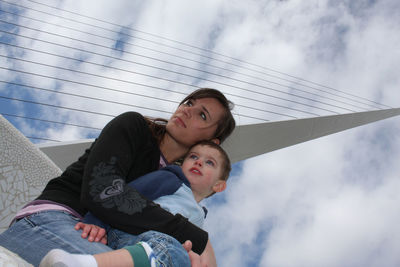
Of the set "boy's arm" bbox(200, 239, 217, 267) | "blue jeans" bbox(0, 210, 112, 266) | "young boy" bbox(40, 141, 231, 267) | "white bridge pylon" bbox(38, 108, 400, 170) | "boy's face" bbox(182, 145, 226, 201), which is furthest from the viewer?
"white bridge pylon" bbox(38, 108, 400, 170)

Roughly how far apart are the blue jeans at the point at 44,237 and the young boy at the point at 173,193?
4 cm

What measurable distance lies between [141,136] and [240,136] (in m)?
1.83

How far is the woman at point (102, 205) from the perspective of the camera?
0.66m

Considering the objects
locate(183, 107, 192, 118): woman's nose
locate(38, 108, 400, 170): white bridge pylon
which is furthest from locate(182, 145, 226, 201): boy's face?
locate(38, 108, 400, 170): white bridge pylon

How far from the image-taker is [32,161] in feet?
3.81

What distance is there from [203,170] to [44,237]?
1.79 ft

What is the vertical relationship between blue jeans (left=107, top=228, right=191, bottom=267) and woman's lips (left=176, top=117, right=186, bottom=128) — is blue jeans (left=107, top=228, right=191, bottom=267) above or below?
below

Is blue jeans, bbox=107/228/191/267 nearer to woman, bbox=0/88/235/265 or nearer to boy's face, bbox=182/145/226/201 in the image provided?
woman, bbox=0/88/235/265

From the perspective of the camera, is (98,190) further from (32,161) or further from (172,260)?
(32,161)

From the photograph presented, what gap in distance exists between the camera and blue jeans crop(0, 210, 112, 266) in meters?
0.63

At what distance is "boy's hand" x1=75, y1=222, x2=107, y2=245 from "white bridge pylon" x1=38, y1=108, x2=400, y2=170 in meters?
1.21

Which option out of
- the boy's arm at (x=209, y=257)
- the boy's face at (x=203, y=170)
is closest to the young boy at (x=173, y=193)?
the boy's face at (x=203, y=170)

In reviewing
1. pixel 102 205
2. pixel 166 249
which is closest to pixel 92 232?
pixel 102 205

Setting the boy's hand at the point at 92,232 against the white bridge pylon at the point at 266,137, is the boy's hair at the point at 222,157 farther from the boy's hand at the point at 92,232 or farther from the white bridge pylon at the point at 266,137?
the white bridge pylon at the point at 266,137
